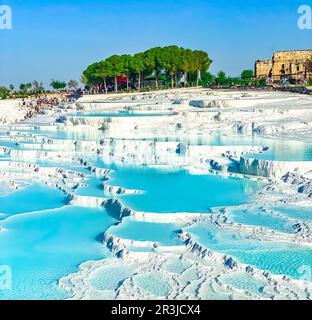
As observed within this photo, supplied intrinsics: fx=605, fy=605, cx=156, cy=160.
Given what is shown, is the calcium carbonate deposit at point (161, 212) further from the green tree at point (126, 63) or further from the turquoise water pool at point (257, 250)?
the green tree at point (126, 63)

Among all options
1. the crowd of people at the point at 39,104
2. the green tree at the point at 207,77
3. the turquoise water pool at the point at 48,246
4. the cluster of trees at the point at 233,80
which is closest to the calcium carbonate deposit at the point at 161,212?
the turquoise water pool at the point at 48,246

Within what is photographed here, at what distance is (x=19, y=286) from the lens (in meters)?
6.87

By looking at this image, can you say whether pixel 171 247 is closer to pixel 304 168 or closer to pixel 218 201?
pixel 218 201

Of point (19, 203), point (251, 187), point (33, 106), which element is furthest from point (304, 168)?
point (33, 106)

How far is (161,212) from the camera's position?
9195 mm

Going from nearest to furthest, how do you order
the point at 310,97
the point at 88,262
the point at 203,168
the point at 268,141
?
the point at 88,262 < the point at 203,168 < the point at 268,141 < the point at 310,97

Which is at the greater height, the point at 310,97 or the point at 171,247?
the point at 310,97

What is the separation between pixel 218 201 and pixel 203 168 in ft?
9.27

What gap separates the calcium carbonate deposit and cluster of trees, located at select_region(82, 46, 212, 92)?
17250 millimetres

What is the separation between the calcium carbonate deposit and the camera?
22.7 ft

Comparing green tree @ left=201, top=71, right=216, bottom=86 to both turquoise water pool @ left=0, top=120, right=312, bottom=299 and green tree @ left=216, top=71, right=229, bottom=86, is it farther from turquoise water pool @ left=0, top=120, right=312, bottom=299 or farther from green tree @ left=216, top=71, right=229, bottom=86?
turquoise water pool @ left=0, top=120, right=312, bottom=299

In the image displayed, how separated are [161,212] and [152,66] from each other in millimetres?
27267

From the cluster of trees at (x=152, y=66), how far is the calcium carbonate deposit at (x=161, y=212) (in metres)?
17.2

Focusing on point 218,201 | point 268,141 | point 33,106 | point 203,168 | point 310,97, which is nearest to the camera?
point 218,201
